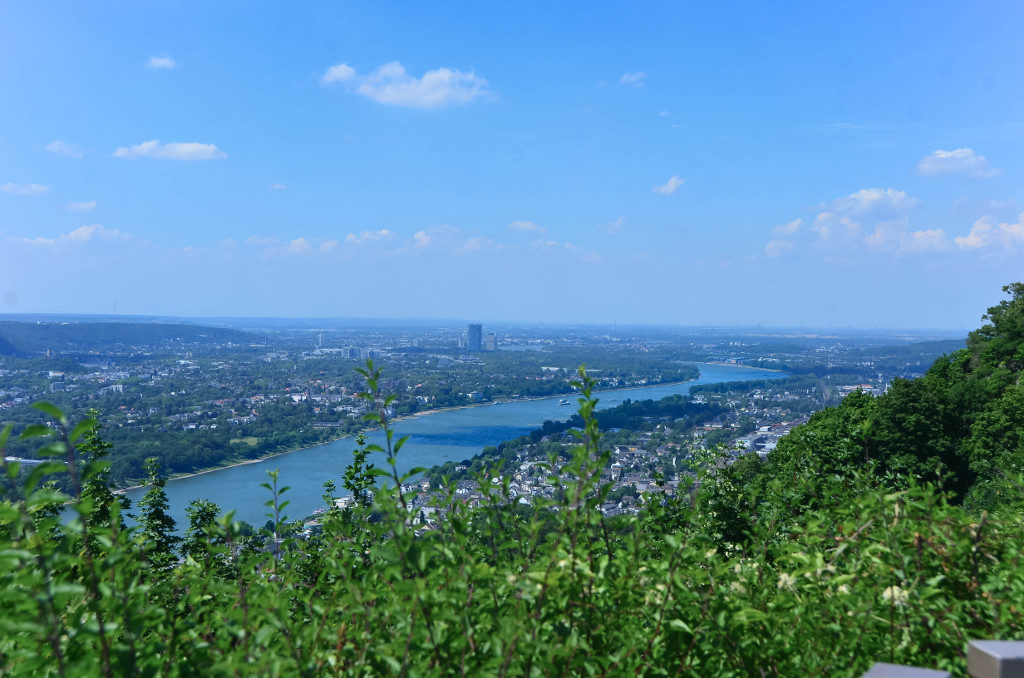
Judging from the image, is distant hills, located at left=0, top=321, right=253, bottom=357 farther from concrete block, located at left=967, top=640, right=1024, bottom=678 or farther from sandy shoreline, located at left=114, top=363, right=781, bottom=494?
concrete block, located at left=967, top=640, right=1024, bottom=678

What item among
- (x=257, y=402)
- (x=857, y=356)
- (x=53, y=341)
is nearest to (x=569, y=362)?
(x=257, y=402)

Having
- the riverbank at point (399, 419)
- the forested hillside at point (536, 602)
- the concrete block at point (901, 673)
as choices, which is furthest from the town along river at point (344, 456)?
the concrete block at point (901, 673)

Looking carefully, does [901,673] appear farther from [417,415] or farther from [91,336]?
[91,336]

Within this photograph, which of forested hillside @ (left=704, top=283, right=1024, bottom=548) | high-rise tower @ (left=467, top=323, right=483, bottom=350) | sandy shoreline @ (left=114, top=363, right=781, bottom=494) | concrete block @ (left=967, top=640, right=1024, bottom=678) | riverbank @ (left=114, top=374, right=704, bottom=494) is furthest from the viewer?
high-rise tower @ (left=467, top=323, right=483, bottom=350)

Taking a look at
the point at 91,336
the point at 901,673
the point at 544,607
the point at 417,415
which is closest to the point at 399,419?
the point at 417,415

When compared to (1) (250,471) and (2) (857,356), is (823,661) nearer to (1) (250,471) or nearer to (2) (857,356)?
(1) (250,471)

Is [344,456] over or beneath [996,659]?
beneath

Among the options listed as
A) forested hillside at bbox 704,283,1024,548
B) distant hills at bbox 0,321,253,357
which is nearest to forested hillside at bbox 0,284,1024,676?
forested hillside at bbox 704,283,1024,548

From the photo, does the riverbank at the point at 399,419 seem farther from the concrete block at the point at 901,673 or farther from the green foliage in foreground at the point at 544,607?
the concrete block at the point at 901,673
